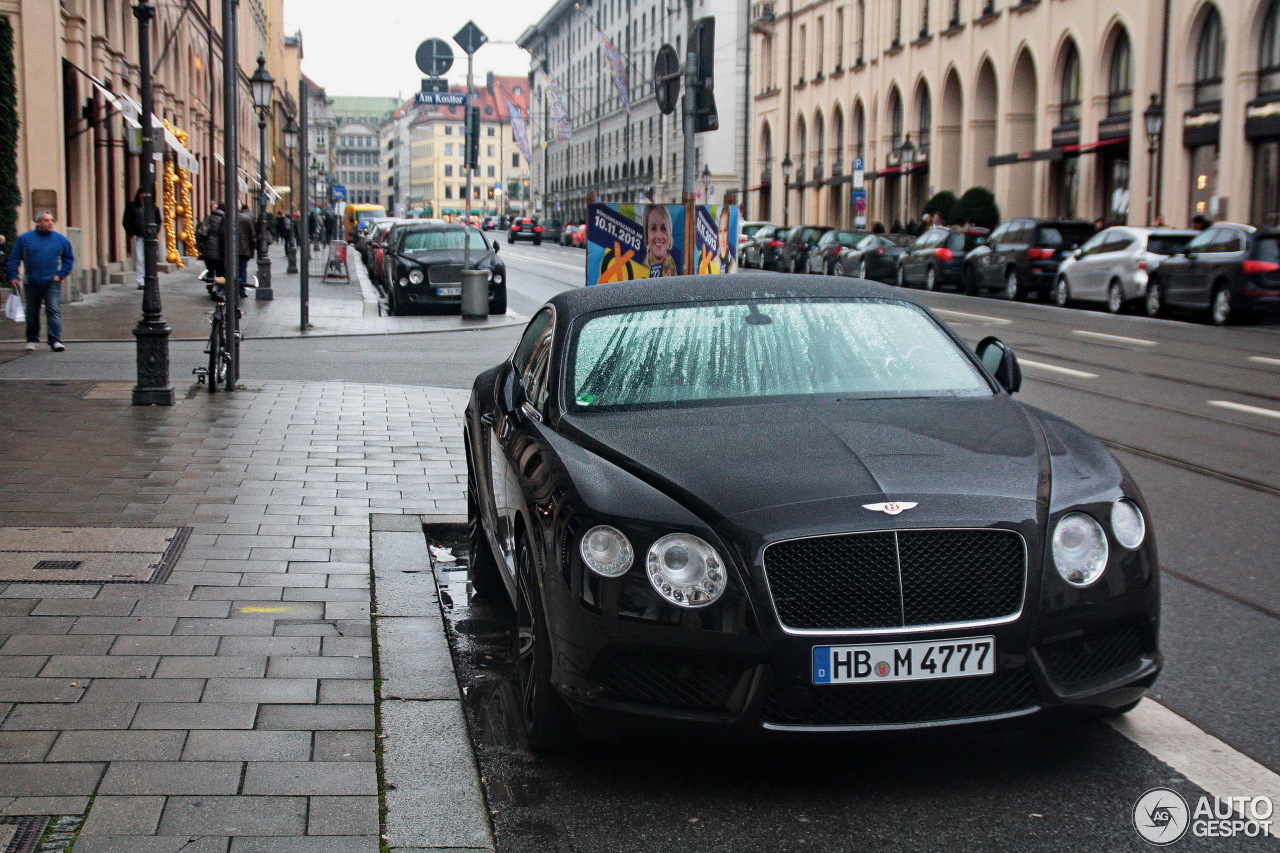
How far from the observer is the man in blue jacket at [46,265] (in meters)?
17.5

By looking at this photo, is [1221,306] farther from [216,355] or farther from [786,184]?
[786,184]

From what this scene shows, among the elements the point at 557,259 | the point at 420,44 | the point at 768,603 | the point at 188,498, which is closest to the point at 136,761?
the point at 768,603

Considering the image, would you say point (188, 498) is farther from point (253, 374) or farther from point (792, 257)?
point (792, 257)

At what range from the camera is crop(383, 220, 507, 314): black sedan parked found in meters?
25.7

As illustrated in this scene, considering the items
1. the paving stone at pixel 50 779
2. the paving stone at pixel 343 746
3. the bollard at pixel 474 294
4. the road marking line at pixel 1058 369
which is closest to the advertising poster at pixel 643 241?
the road marking line at pixel 1058 369

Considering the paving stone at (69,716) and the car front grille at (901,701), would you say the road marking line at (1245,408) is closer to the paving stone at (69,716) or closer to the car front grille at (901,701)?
the car front grille at (901,701)

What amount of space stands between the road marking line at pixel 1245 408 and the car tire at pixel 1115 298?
1328cm

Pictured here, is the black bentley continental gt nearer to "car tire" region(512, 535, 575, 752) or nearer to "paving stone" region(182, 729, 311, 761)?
"car tire" region(512, 535, 575, 752)

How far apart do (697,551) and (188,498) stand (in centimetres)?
481

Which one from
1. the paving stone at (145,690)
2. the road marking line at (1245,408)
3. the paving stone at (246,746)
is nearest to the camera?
the paving stone at (246,746)

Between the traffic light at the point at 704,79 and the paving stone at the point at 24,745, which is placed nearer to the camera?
the paving stone at the point at 24,745

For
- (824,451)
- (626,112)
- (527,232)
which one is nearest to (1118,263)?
(824,451)

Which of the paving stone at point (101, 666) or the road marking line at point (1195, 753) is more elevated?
the paving stone at point (101, 666)

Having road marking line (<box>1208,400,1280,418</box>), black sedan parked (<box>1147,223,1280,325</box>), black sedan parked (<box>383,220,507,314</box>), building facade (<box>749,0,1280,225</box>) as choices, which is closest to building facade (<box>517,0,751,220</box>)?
building facade (<box>749,0,1280,225</box>)
